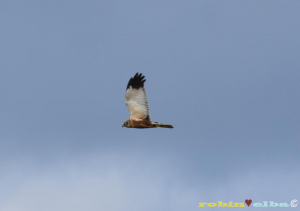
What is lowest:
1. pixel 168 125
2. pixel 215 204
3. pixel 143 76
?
pixel 215 204

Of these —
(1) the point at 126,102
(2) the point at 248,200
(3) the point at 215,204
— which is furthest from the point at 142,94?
(2) the point at 248,200

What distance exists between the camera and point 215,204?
150 ft

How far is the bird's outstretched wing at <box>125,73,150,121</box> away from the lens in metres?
45.3

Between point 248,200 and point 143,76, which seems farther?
point 248,200

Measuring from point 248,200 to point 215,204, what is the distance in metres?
5.12

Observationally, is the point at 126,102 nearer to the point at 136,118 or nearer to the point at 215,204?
the point at 136,118

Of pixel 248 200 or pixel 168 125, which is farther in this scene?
pixel 248 200

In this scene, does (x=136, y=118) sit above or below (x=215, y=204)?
above

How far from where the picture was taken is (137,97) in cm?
4528

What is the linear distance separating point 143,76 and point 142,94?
1312mm

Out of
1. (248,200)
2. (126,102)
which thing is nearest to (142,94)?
(126,102)

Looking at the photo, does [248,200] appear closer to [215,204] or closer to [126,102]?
[215,204]

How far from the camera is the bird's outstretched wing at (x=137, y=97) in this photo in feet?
149

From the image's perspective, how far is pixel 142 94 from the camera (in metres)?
45.3
